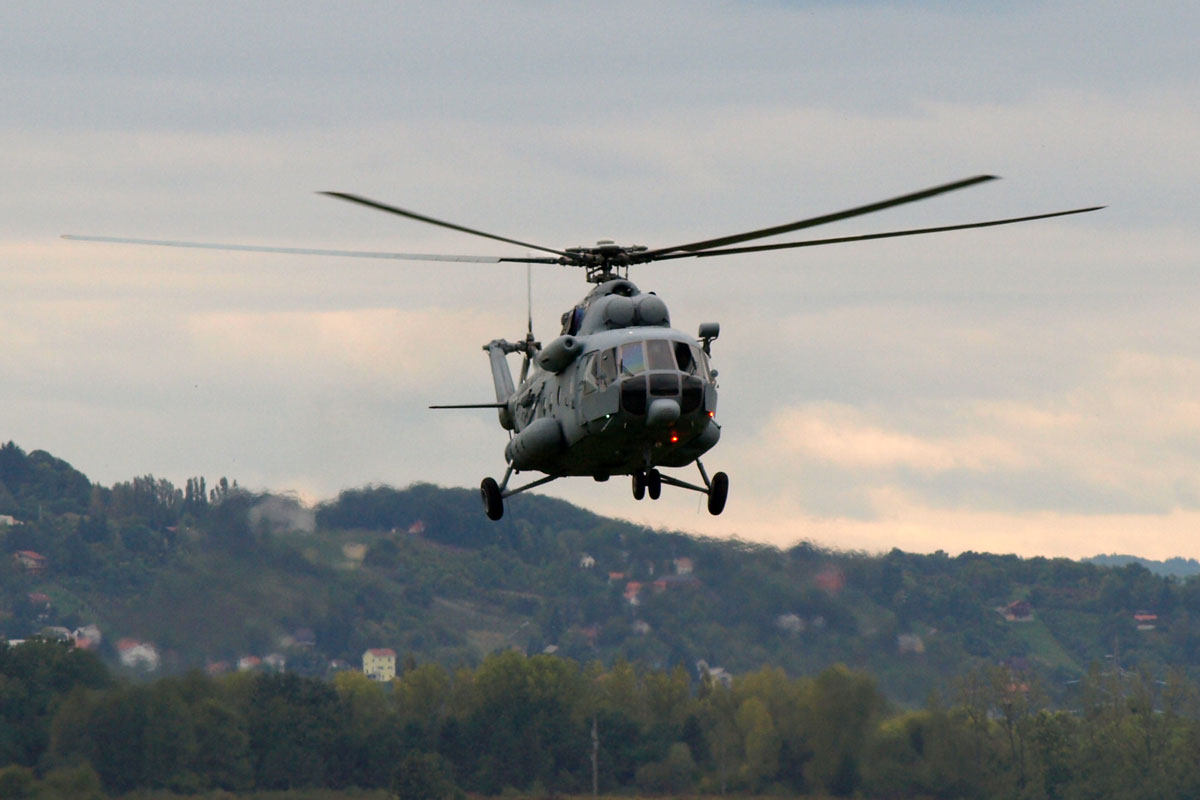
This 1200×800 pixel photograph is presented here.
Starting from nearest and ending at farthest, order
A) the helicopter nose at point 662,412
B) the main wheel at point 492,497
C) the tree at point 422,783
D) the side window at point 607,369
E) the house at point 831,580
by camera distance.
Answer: the helicopter nose at point 662,412 → the side window at point 607,369 → the main wheel at point 492,497 → the house at point 831,580 → the tree at point 422,783

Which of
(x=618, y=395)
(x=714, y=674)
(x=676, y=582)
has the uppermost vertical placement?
(x=618, y=395)

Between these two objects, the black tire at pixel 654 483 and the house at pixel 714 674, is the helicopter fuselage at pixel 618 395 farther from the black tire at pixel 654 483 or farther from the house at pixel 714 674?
the house at pixel 714 674

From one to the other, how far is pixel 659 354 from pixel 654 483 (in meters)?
2.95

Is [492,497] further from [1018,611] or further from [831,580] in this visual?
[1018,611]

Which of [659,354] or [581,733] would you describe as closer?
[659,354]

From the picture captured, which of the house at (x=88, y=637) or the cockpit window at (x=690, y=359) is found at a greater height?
the cockpit window at (x=690, y=359)

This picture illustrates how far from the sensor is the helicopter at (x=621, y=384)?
109 feet

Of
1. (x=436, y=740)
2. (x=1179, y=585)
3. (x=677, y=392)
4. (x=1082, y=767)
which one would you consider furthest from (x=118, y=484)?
(x=677, y=392)

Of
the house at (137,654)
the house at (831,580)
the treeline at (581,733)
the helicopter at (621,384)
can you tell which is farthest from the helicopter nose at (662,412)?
the house at (831,580)

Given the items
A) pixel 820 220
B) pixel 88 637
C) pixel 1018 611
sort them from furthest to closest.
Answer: pixel 1018 611 → pixel 88 637 → pixel 820 220

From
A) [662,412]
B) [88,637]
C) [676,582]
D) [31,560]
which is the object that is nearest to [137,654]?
[88,637]

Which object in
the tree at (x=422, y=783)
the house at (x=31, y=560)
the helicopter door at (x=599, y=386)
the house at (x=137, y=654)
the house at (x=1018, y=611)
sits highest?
the house at (x=31, y=560)

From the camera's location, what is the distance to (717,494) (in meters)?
35.8

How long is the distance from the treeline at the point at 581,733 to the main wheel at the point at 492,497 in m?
38.3
